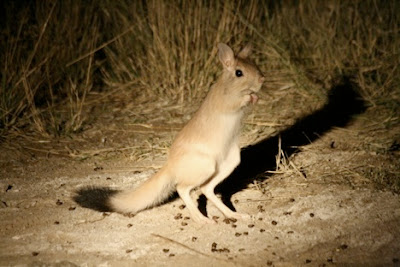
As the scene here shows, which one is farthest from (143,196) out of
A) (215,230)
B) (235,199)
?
(235,199)

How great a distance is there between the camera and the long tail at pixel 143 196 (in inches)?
139

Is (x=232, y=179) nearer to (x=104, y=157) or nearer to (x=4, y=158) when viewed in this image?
(x=104, y=157)

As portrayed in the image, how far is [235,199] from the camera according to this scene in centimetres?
402

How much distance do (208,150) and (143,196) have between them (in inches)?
22.2

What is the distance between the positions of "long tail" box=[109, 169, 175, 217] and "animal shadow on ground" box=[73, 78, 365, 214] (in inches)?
3.3

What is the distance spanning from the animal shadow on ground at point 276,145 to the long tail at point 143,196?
83 mm

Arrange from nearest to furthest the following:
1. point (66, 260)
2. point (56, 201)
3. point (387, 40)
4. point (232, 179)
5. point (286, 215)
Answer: point (66, 260), point (286, 215), point (56, 201), point (232, 179), point (387, 40)

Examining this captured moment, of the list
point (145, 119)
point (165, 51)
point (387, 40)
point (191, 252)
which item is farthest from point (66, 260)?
point (387, 40)

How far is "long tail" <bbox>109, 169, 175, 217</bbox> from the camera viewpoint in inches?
139

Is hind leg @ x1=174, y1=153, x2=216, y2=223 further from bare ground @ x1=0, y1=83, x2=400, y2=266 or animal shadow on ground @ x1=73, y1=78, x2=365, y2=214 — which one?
animal shadow on ground @ x1=73, y1=78, x2=365, y2=214

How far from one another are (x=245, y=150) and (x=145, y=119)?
4.88 ft

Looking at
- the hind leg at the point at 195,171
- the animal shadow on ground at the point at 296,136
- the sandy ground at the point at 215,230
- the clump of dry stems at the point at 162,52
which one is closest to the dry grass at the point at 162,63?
the clump of dry stems at the point at 162,52

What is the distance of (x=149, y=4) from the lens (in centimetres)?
620

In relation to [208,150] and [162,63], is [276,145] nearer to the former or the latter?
[208,150]
